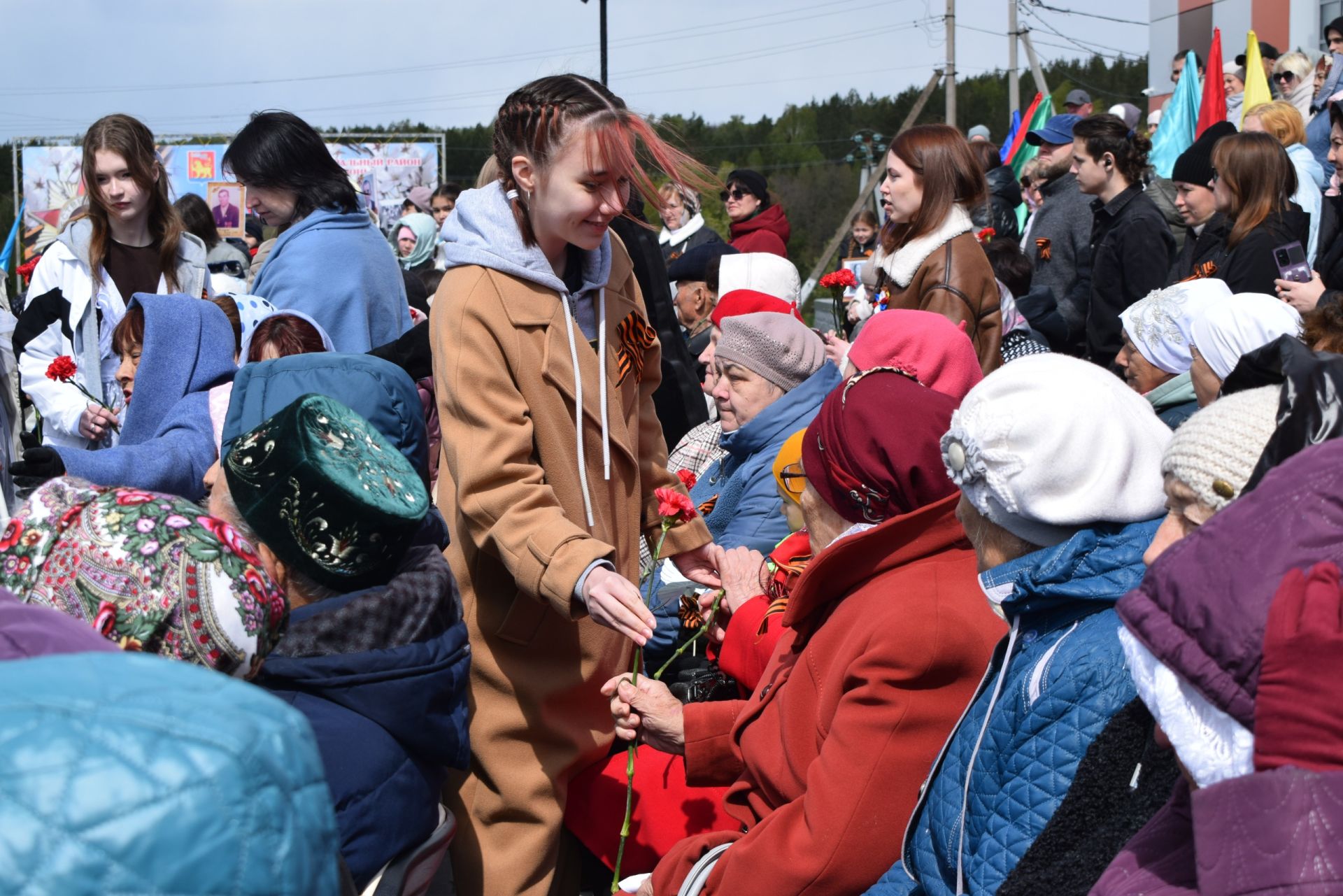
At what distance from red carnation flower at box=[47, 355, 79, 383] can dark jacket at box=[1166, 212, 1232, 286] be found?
14.8 ft

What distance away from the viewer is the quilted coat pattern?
81 cm

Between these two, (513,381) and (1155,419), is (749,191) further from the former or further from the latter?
(1155,419)

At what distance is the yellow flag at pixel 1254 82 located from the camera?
1032 centimetres

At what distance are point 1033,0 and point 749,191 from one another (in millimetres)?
25881

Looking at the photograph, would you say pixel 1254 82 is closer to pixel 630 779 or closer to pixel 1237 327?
pixel 1237 327

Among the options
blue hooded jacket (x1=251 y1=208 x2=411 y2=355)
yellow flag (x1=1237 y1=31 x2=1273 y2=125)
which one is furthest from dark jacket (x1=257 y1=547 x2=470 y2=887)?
yellow flag (x1=1237 y1=31 x2=1273 y2=125)

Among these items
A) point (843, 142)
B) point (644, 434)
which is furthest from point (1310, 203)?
point (843, 142)

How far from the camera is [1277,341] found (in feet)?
6.39

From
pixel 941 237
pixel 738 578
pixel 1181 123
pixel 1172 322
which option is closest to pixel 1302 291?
pixel 1172 322

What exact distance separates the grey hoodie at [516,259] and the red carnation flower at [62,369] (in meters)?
1.82

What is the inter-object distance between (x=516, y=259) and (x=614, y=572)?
74cm

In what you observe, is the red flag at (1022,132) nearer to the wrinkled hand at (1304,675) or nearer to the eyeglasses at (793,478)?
the eyeglasses at (793,478)

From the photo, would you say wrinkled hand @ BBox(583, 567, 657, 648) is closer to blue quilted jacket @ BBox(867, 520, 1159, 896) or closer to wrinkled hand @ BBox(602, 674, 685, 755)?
wrinkled hand @ BBox(602, 674, 685, 755)

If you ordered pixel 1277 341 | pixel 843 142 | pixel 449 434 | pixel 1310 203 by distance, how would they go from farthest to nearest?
1. pixel 843 142
2. pixel 1310 203
3. pixel 449 434
4. pixel 1277 341
